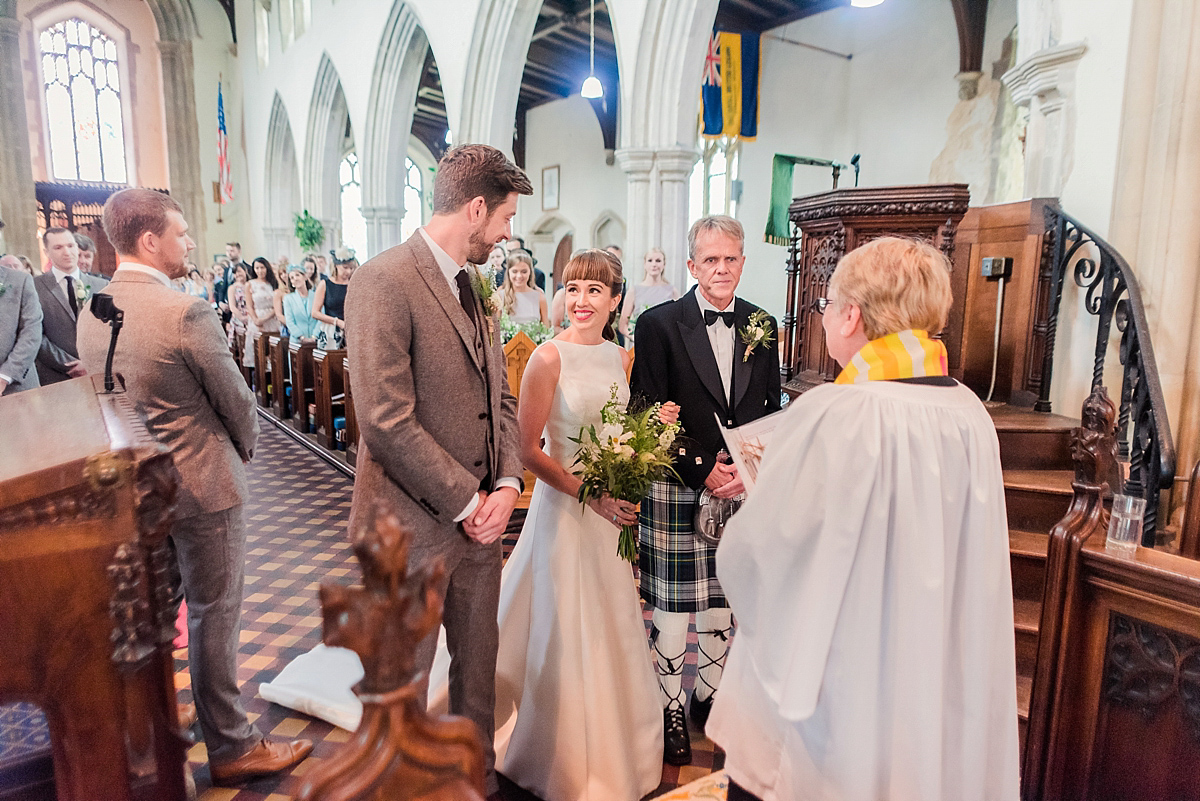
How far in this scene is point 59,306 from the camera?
4562 mm

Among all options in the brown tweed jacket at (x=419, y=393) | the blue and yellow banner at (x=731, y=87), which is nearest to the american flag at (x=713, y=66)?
the blue and yellow banner at (x=731, y=87)

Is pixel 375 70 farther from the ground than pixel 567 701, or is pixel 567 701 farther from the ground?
pixel 375 70

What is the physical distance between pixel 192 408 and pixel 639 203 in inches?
229

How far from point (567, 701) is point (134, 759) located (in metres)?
1.31

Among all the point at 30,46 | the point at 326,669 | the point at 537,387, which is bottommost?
the point at 326,669

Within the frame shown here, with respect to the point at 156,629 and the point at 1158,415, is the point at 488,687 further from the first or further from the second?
Answer: the point at 1158,415

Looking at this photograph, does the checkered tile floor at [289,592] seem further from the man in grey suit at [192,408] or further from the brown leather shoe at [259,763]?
→ the man in grey suit at [192,408]

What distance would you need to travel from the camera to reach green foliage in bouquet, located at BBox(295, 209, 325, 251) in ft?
48.3

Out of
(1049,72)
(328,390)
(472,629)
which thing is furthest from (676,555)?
(328,390)

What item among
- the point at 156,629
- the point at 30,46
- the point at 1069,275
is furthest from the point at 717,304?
the point at 30,46

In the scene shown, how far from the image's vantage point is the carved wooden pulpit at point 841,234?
3861 millimetres

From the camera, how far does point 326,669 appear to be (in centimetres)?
287

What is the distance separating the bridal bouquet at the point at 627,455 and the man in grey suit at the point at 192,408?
3.40 ft

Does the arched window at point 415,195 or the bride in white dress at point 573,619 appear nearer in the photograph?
the bride in white dress at point 573,619
